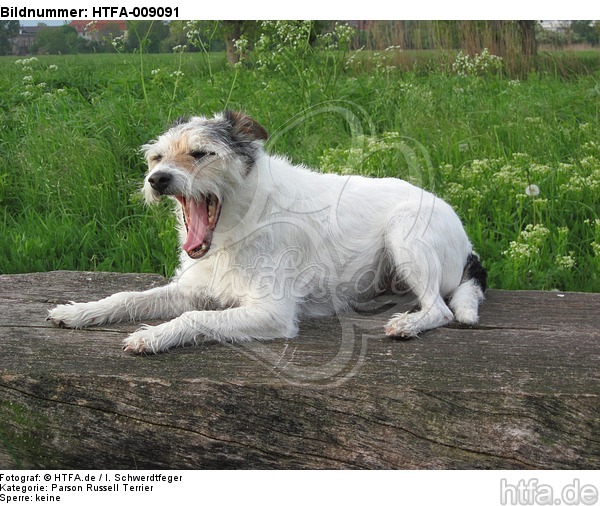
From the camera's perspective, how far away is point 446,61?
35.5 feet

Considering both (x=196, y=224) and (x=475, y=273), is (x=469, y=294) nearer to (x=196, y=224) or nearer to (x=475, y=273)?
(x=475, y=273)

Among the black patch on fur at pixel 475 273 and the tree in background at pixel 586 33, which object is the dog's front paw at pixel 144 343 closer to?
the black patch on fur at pixel 475 273

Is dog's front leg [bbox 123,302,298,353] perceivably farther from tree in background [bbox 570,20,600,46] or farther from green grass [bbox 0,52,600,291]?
tree in background [bbox 570,20,600,46]

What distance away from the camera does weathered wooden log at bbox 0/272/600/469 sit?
10.8 feet

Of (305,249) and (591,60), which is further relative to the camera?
(591,60)

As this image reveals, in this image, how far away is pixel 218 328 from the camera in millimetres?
3871

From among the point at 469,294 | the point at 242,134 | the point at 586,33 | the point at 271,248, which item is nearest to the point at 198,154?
the point at 242,134

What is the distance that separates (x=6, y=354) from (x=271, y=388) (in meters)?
1.40

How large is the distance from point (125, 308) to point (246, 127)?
49.2 inches

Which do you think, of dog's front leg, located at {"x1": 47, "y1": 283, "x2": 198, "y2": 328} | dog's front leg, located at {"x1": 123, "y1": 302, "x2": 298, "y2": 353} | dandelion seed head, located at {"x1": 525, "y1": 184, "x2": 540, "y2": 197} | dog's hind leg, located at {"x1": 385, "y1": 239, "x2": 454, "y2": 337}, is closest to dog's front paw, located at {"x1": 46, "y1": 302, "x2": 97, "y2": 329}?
dog's front leg, located at {"x1": 47, "y1": 283, "x2": 198, "y2": 328}

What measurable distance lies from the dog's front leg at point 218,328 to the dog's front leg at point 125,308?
31 cm
